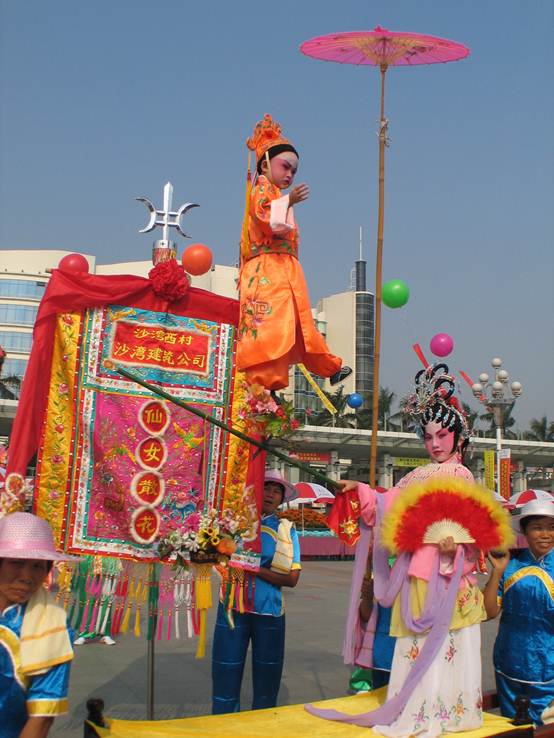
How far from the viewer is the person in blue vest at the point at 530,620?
4031 mm

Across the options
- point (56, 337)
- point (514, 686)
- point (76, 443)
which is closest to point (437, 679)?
point (514, 686)

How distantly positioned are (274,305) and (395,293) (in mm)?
2569

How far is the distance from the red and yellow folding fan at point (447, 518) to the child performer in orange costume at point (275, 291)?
3.04ft

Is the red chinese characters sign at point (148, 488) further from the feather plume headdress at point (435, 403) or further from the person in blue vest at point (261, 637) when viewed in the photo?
the feather plume headdress at point (435, 403)

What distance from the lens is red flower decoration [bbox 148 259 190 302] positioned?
4266mm

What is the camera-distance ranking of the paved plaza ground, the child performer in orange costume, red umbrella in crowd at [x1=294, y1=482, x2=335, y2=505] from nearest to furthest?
the child performer in orange costume
the paved plaza ground
red umbrella in crowd at [x1=294, y1=482, x2=335, y2=505]

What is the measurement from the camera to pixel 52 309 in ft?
13.3

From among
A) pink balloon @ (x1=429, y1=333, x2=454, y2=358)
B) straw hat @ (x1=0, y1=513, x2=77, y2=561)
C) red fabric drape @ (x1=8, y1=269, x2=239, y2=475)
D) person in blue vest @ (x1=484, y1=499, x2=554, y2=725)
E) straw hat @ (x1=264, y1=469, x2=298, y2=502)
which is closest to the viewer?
straw hat @ (x1=0, y1=513, x2=77, y2=561)

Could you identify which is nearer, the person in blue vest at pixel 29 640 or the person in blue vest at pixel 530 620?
the person in blue vest at pixel 29 640

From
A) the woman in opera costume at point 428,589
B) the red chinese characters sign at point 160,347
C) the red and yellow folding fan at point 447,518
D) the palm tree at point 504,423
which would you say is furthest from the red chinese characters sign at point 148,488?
the palm tree at point 504,423

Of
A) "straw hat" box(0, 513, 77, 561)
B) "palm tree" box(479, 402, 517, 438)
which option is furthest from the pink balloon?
"palm tree" box(479, 402, 517, 438)

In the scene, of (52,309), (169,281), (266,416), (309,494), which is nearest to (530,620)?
(266,416)

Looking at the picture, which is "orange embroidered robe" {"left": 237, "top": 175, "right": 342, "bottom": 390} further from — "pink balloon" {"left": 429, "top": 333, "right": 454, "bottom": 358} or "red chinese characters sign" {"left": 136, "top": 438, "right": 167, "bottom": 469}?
"pink balloon" {"left": 429, "top": 333, "right": 454, "bottom": 358}

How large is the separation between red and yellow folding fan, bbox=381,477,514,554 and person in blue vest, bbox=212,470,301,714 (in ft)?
3.54
